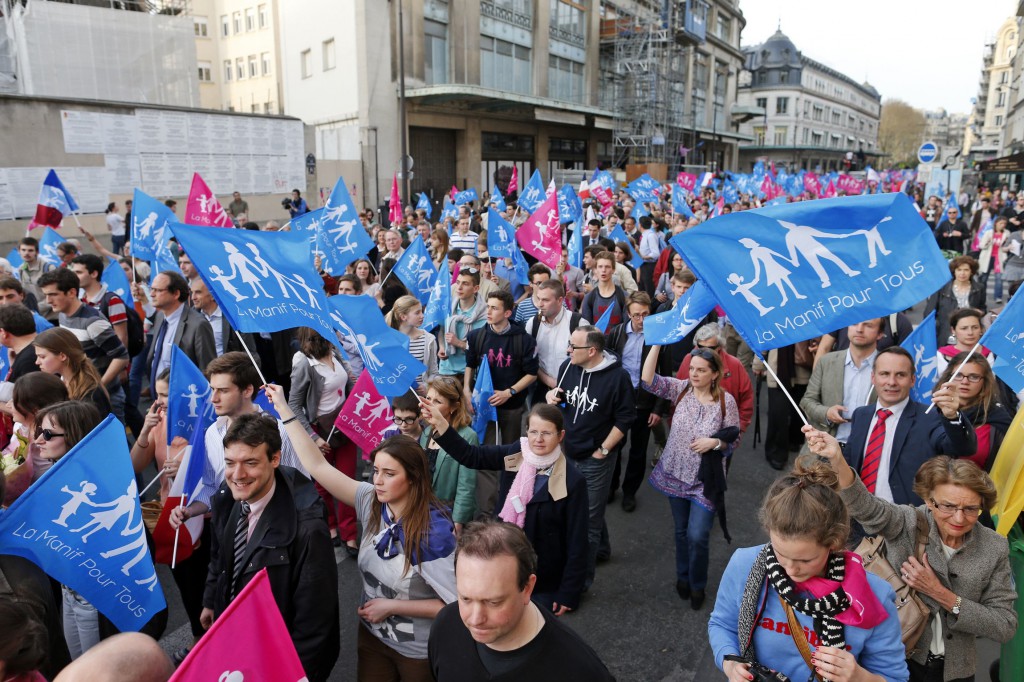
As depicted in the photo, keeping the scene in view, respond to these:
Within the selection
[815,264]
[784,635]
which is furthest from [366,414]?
[784,635]

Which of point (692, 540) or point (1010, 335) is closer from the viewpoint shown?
point (1010, 335)

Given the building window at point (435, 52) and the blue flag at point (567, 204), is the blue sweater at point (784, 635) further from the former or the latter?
the building window at point (435, 52)

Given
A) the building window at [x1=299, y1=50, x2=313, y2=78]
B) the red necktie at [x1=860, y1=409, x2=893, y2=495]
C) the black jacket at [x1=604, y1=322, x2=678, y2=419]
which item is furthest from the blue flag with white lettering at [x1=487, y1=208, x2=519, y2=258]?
the building window at [x1=299, y1=50, x2=313, y2=78]

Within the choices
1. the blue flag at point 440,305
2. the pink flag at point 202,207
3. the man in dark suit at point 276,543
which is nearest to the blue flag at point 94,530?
the man in dark suit at point 276,543

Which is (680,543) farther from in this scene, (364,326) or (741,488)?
(364,326)

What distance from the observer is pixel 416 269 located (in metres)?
7.46

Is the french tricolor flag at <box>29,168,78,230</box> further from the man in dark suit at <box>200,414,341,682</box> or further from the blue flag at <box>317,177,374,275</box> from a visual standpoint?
the man in dark suit at <box>200,414,341,682</box>

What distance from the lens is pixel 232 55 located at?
3812cm

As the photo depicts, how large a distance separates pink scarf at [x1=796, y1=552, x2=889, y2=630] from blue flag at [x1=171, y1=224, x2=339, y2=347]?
105 inches

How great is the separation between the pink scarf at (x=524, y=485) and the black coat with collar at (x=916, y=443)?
1.67 m

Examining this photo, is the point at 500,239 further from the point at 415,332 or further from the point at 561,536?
the point at 561,536

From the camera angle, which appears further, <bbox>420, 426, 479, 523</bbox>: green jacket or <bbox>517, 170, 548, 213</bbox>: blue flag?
<bbox>517, 170, 548, 213</bbox>: blue flag

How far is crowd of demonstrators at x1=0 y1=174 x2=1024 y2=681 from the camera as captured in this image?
2.14 meters

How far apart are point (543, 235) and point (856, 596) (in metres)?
7.20
